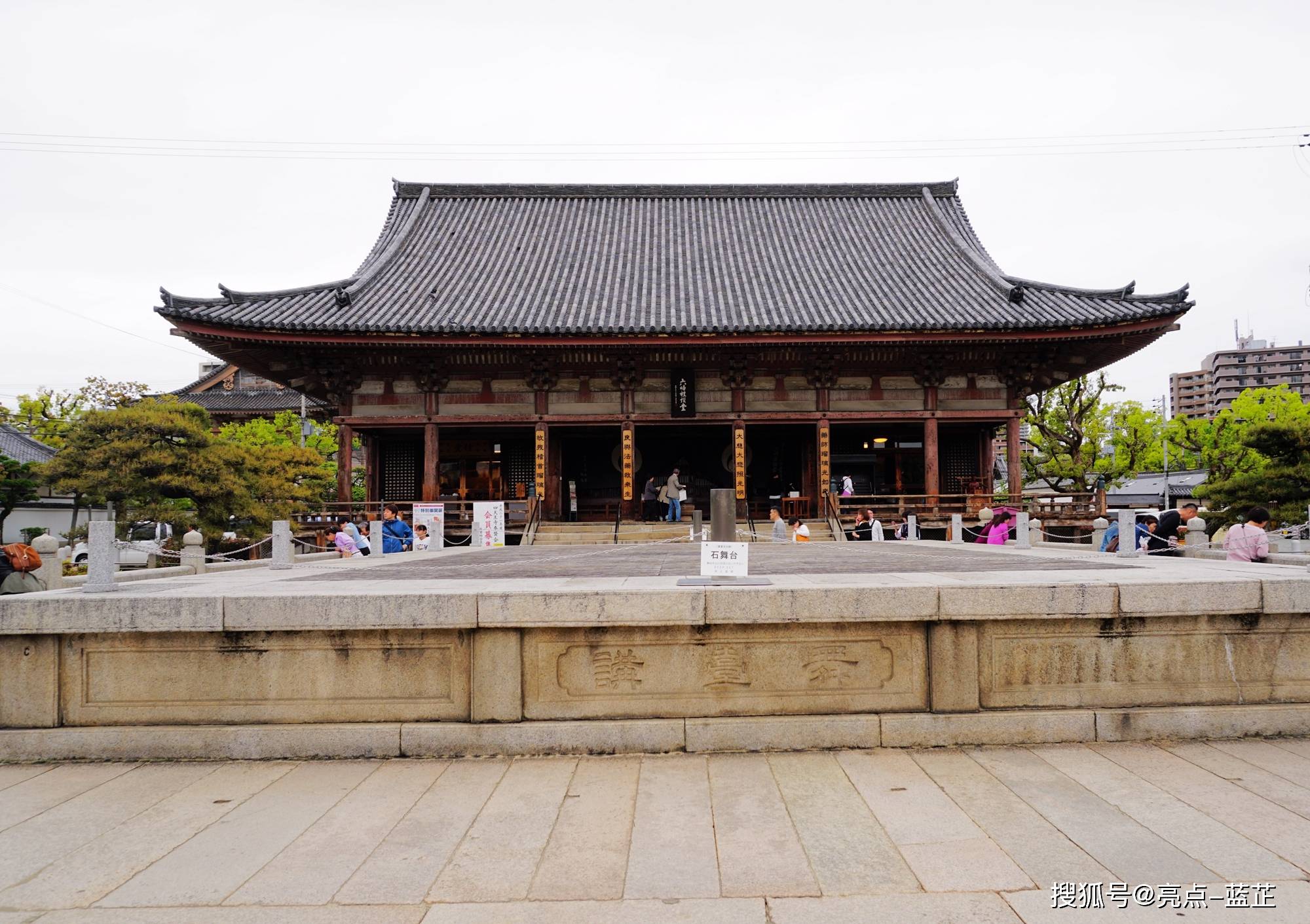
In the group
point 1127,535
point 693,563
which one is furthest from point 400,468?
point 1127,535

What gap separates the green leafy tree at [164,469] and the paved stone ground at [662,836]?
49.2 feet

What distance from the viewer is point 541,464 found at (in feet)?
65.2

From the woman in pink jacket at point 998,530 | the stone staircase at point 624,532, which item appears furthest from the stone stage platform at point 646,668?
the stone staircase at point 624,532

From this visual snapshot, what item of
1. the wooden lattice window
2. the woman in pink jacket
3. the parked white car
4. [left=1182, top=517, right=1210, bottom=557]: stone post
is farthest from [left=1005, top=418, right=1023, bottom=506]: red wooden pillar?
the parked white car

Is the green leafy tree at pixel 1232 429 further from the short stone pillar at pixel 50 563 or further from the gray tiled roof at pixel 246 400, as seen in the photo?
the gray tiled roof at pixel 246 400

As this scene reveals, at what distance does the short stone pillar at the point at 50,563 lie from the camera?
32.0ft

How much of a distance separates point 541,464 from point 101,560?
14727 mm

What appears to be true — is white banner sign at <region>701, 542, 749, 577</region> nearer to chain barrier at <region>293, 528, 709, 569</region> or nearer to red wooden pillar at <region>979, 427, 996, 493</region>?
chain barrier at <region>293, 528, 709, 569</region>

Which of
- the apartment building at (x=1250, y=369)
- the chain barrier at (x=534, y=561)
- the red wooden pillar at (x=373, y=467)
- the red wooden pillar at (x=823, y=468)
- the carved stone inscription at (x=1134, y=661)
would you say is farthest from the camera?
the apartment building at (x=1250, y=369)

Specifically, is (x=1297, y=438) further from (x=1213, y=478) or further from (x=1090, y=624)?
(x=1090, y=624)

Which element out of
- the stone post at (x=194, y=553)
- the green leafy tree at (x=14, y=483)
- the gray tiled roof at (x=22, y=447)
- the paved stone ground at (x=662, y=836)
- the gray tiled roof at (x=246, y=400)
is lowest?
the paved stone ground at (x=662, y=836)

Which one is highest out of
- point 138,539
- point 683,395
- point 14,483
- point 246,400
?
point 246,400

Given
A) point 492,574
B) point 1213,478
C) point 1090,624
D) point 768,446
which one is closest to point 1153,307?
point 768,446

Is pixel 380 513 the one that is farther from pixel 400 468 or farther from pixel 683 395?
pixel 683 395
